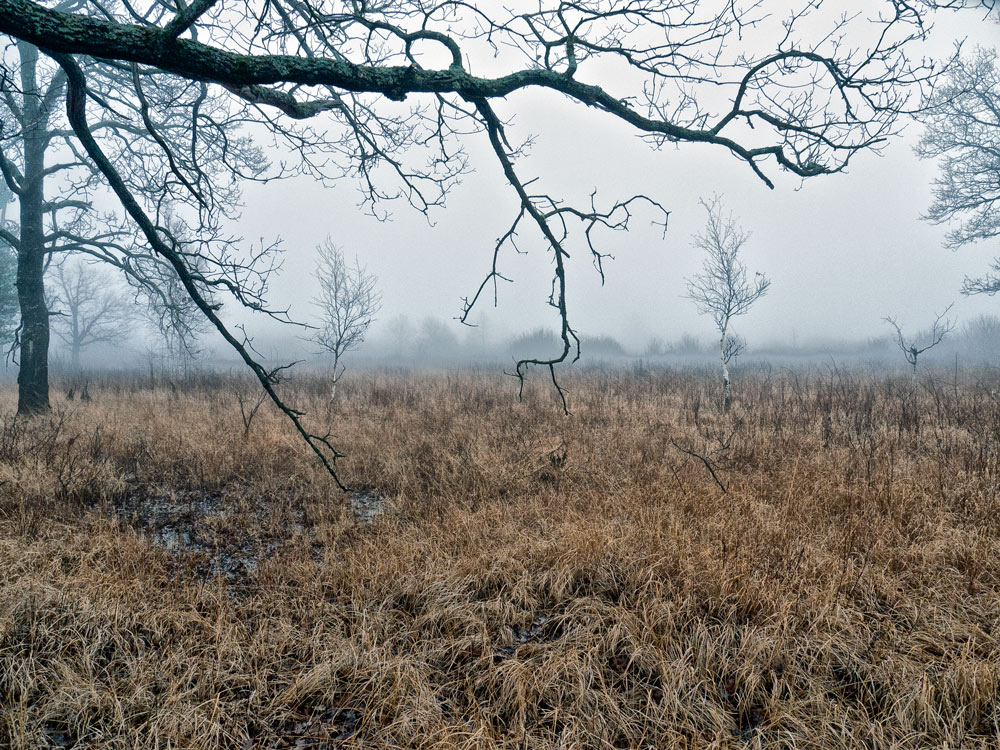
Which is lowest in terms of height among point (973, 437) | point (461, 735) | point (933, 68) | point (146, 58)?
point (461, 735)

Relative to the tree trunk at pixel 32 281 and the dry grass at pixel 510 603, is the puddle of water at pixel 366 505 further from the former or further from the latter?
the tree trunk at pixel 32 281

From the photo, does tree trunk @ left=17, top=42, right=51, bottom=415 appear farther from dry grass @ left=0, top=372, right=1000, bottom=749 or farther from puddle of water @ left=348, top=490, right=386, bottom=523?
puddle of water @ left=348, top=490, right=386, bottom=523

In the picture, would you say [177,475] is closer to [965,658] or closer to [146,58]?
[146,58]

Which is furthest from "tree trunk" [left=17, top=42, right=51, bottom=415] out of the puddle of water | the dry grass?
the puddle of water

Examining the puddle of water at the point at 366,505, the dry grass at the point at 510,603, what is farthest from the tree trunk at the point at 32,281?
the puddle of water at the point at 366,505

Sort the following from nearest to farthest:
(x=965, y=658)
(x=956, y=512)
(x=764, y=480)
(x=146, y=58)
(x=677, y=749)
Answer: (x=677, y=749)
(x=965, y=658)
(x=146, y=58)
(x=956, y=512)
(x=764, y=480)

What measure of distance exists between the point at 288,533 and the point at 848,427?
28.1 ft

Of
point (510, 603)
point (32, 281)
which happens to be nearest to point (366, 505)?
point (510, 603)

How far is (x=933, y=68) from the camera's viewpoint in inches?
124

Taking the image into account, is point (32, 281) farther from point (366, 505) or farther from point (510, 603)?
point (510, 603)

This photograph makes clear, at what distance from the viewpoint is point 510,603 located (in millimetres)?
2879

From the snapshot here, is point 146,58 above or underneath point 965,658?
above

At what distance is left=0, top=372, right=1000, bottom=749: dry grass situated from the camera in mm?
2080

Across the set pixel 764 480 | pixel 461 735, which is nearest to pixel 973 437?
pixel 764 480
